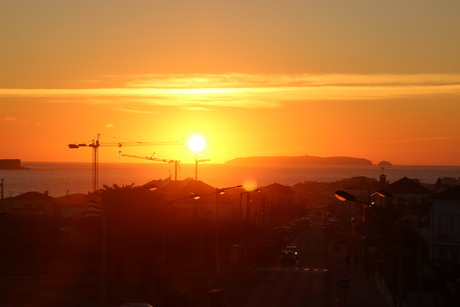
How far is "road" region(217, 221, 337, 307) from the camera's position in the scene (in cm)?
3591

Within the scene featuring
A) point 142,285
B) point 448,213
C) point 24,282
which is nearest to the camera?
point 142,285

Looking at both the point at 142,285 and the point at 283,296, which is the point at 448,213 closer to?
the point at 283,296

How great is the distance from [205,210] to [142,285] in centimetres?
4933

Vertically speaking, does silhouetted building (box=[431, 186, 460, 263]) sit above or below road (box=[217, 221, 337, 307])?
above

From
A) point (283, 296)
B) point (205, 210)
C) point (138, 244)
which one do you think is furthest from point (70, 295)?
point (205, 210)

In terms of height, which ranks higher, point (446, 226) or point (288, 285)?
point (446, 226)

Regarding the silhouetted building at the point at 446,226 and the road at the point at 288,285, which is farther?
the silhouetted building at the point at 446,226

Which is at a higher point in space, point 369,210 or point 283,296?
point 369,210

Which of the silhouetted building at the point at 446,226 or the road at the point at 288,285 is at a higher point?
the silhouetted building at the point at 446,226

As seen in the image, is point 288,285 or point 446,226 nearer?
point 288,285

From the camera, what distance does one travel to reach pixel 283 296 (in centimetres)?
3772

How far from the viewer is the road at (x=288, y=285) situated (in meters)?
35.9

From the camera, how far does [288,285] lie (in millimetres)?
42844

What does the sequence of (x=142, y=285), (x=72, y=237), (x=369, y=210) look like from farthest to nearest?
(x=72, y=237) → (x=369, y=210) → (x=142, y=285)
